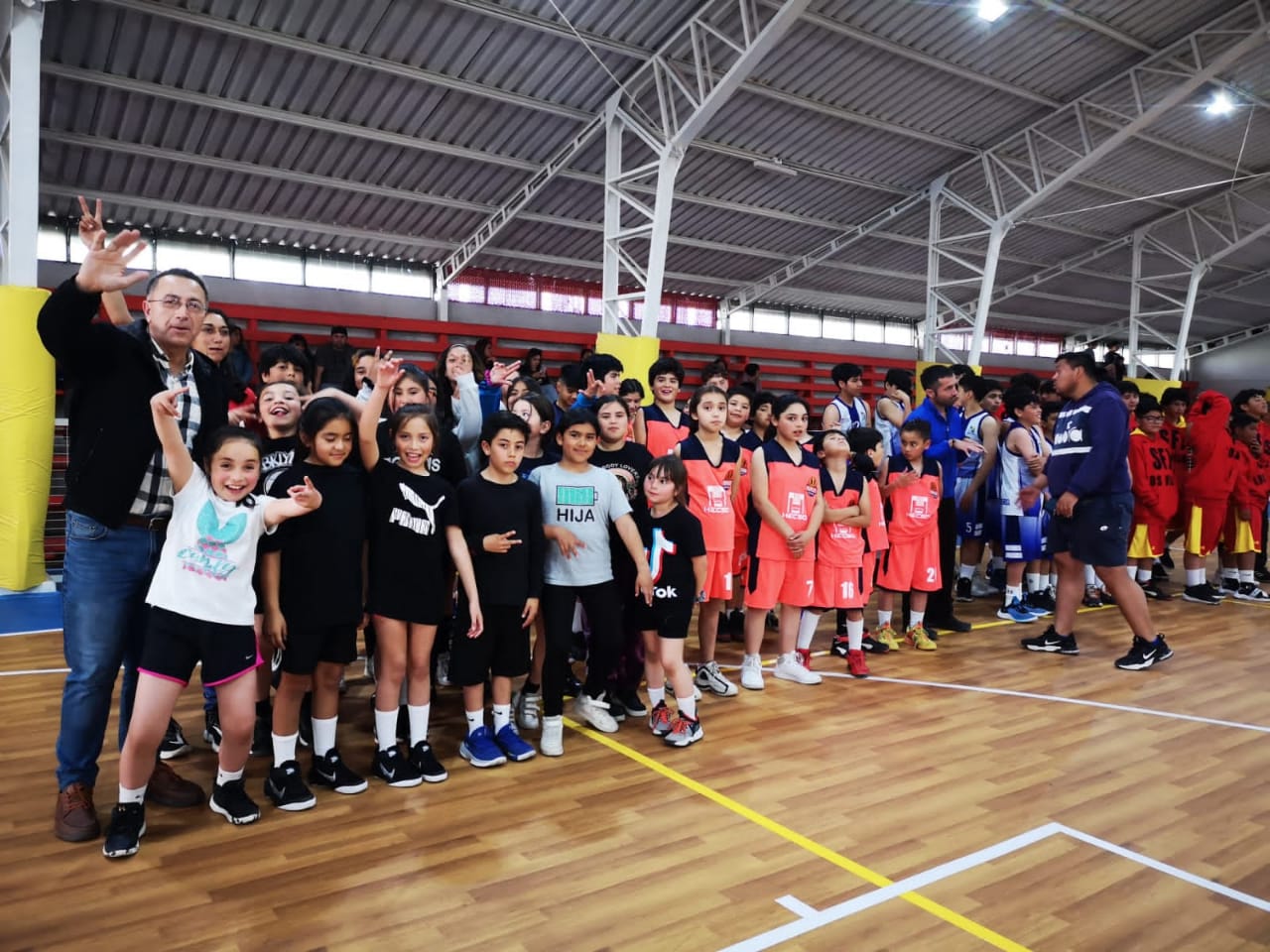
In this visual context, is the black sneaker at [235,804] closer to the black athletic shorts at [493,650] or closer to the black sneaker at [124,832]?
the black sneaker at [124,832]

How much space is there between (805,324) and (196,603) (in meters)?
19.1

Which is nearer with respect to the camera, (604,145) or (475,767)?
(475,767)

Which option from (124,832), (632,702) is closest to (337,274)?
(632,702)

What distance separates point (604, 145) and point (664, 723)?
10553 mm

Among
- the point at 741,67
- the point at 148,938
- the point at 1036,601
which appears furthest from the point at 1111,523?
the point at 741,67

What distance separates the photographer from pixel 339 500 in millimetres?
2863

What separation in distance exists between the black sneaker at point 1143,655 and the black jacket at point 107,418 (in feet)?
16.5

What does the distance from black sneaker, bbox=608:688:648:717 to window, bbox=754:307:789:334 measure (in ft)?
53.7

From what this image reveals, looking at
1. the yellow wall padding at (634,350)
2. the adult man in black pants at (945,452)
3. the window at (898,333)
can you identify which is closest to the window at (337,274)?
the yellow wall padding at (634,350)

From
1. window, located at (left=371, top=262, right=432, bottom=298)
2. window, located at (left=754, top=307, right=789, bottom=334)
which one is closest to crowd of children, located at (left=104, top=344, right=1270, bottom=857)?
window, located at (left=371, top=262, right=432, bottom=298)

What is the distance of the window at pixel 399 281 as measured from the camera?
48.0ft

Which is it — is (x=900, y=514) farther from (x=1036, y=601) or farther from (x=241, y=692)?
(x=241, y=692)

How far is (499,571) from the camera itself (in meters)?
3.18

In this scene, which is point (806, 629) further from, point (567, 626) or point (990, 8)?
point (990, 8)
